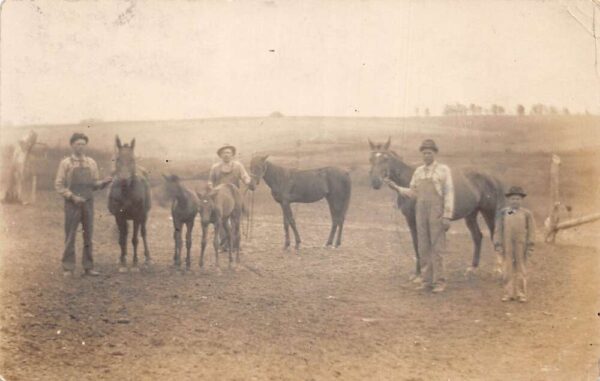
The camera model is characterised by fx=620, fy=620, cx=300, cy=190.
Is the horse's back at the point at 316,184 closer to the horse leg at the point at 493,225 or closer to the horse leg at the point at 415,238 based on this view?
the horse leg at the point at 415,238

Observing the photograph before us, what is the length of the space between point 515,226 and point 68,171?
3596mm

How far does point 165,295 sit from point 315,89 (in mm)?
2026

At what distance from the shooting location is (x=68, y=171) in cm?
497

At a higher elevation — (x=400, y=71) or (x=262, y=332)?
(x=400, y=71)

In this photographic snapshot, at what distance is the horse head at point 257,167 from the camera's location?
16.4 ft

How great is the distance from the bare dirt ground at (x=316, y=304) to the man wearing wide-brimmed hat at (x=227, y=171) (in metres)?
0.23

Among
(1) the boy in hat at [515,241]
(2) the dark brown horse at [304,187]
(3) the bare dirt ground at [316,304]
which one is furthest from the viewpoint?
(2) the dark brown horse at [304,187]

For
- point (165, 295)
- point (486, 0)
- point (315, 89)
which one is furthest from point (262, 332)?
point (486, 0)

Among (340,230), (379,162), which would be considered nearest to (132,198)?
(340,230)

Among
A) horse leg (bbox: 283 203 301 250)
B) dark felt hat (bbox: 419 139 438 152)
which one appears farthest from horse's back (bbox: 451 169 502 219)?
horse leg (bbox: 283 203 301 250)

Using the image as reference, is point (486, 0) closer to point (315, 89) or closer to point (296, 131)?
point (315, 89)

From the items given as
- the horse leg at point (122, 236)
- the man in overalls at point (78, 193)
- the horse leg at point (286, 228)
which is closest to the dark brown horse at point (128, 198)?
the horse leg at point (122, 236)

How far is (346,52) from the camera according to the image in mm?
4969

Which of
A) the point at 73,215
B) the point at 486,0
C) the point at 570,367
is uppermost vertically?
the point at 486,0
